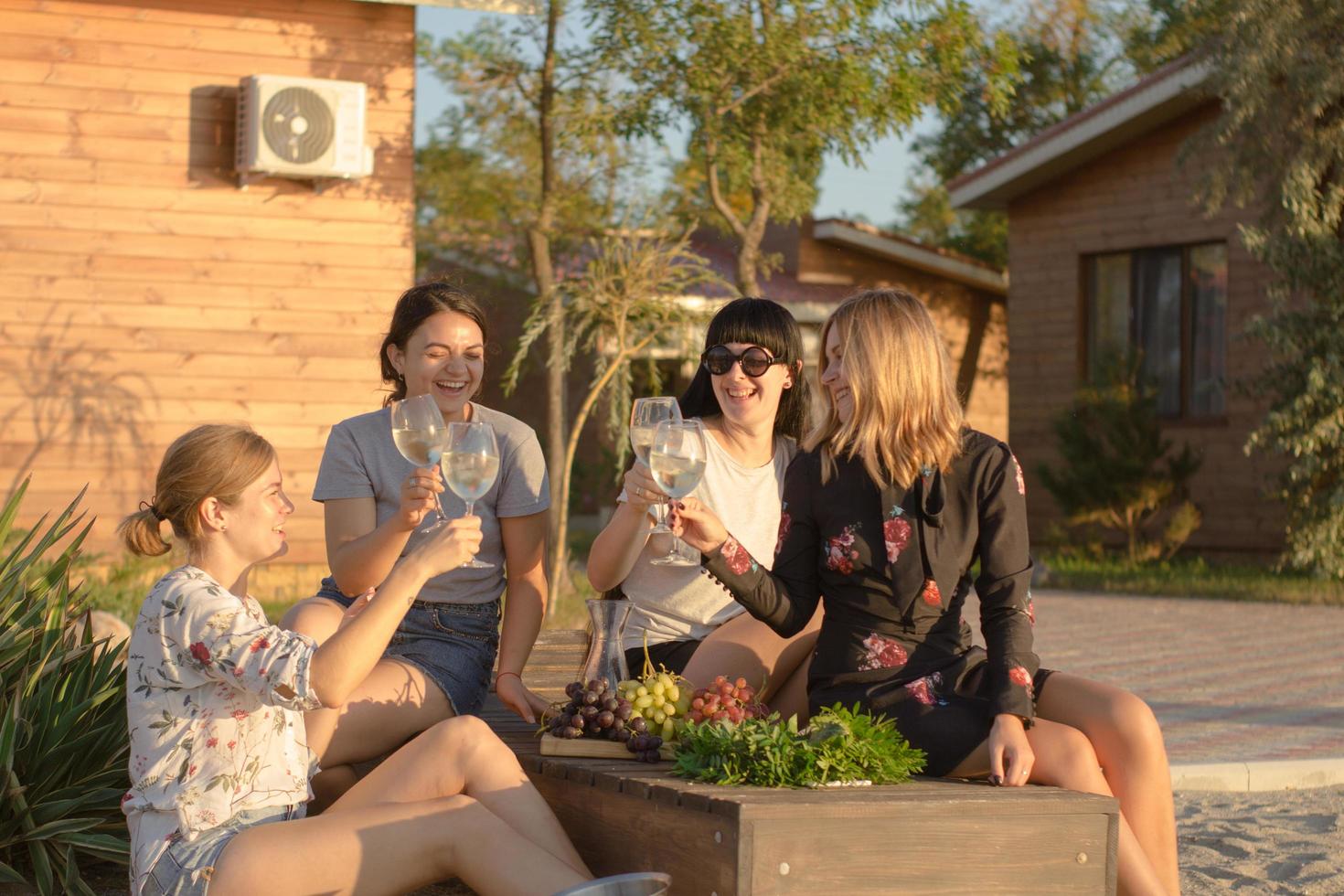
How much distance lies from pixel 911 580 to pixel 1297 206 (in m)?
11.1

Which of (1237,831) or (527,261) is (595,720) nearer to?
(1237,831)

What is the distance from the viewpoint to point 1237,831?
217 inches

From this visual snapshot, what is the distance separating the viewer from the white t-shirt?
4.45m

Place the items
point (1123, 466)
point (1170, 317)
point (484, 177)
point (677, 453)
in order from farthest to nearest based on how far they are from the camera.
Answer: point (484, 177)
point (1170, 317)
point (1123, 466)
point (677, 453)

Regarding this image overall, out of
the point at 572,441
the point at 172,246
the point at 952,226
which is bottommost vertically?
the point at 572,441

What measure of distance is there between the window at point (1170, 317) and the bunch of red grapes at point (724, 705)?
14.3 metres

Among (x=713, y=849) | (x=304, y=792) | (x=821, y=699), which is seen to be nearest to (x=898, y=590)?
(x=821, y=699)

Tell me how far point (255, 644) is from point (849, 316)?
60.8 inches

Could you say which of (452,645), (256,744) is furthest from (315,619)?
(256,744)

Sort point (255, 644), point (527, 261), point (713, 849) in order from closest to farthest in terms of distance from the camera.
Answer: point (713, 849) < point (255, 644) < point (527, 261)

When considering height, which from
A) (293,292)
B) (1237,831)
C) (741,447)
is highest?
(293,292)

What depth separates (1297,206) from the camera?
44.0 ft

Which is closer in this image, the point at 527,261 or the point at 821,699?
the point at 821,699

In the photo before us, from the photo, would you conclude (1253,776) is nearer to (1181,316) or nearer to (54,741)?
(54,741)
